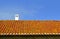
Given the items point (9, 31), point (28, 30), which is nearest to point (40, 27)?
point (28, 30)

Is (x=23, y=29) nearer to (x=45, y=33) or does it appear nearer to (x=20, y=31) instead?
(x=20, y=31)

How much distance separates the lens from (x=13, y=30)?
27562 mm

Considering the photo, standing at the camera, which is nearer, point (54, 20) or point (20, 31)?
point (20, 31)

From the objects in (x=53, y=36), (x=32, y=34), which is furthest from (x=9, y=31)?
(x=53, y=36)

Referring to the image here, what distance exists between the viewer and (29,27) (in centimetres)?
2850

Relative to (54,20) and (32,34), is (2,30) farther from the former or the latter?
(54,20)

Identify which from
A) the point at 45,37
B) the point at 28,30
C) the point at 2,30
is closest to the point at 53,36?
the point at 45,37

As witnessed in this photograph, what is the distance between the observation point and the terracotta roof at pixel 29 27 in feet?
88.1

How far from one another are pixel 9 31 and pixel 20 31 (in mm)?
1050

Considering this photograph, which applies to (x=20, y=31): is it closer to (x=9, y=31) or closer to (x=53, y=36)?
(x=9, y=31)

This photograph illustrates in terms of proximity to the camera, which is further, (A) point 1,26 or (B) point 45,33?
(A) point 1,26

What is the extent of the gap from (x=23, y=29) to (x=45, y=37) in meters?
2.48

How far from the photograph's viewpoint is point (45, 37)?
26828 millimetres

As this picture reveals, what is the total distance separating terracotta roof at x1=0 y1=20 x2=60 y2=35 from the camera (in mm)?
26859
